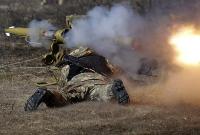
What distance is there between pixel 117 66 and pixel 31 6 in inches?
774

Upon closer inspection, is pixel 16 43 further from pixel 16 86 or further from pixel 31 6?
Answer: pixel 31 6

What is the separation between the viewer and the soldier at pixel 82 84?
47.4 ft

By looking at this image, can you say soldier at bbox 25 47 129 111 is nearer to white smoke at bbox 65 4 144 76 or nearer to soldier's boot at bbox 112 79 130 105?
soldier's boot at bbox 112 79 130 105

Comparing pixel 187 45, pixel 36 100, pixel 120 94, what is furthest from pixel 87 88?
pixel 187 45

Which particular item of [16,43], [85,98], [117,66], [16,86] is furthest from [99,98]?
[16,43]

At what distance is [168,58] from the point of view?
17.3m

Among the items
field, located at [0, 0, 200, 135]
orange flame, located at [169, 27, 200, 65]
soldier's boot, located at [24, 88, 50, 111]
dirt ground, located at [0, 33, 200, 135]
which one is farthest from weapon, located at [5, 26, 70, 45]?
soldier's boot, located at [24, 88, 50, 111]

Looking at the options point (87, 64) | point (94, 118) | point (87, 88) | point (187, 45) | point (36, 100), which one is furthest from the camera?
point (187, 45)

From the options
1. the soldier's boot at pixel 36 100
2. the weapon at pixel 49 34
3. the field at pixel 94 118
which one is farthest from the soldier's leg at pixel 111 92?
the weapon at pixel 49 34

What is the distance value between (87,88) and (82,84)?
258mm

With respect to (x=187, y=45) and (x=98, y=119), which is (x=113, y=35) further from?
(x=98, y=119)

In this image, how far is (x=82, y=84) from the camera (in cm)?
1573

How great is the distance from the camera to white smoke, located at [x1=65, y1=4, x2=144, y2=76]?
17359 millimetres

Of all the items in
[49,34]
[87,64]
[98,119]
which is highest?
[49,34]
